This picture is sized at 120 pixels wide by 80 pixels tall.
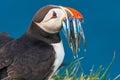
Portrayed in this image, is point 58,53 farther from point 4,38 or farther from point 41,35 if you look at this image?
point 4,38

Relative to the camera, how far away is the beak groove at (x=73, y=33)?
3936 mm

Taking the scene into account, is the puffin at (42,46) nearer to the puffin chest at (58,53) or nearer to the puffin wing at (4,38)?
the puffin chest at (58,53)

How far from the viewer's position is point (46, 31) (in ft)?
13.2

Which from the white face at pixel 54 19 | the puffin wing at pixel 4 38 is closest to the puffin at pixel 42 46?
the white face at pixel 54 19

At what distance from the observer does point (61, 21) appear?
3922mm

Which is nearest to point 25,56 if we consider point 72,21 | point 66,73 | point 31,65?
point 31,65

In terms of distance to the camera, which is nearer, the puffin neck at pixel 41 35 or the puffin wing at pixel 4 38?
the puffin neck at pixel 41 35

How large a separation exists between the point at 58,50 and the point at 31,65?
0.58 ft

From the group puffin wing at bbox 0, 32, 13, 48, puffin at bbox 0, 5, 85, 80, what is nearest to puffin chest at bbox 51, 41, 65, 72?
puffin at bbox 0, 5, 85, 80

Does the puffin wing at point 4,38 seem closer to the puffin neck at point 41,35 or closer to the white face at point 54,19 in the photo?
the puffin neck at point 41,35

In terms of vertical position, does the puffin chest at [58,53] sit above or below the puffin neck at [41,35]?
below

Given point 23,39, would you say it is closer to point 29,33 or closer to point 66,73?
point 29,33

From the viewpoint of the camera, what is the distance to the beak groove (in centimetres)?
394

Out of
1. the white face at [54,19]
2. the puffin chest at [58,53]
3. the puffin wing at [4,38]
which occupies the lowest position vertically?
the puffin chest at [58,53]
